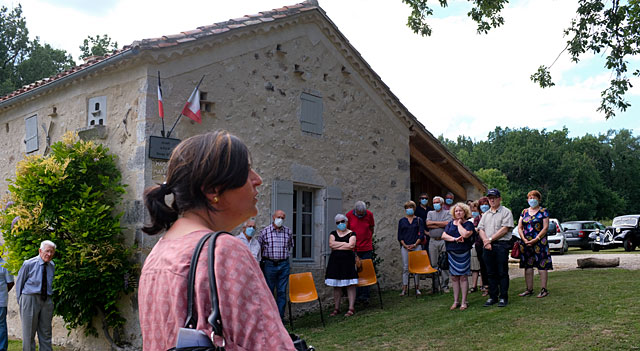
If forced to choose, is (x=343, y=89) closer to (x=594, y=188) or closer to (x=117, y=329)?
(x=117, y=329)

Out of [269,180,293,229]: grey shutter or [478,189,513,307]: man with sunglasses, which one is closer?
[478,189,513,307]: man with sunglasses

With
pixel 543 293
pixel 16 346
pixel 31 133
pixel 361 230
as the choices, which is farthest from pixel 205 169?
pixel 31 133

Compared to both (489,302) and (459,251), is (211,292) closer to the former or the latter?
(459,251)

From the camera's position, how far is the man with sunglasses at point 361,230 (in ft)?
32.3

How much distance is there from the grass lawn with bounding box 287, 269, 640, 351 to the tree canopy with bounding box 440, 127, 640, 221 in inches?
1467

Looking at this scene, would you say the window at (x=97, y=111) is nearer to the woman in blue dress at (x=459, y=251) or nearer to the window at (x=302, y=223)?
the window at (x=302, y=223)

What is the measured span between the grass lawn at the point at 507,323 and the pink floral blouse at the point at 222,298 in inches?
215

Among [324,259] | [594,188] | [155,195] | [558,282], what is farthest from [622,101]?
[594,188]

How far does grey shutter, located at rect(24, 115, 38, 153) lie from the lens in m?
9.75

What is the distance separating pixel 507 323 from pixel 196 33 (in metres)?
6.00

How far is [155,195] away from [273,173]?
7641 mm

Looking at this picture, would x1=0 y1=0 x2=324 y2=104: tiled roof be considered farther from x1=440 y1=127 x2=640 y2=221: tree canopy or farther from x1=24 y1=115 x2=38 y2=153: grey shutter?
x1=440 y1=127 x2=640 y2=221: tree canopy

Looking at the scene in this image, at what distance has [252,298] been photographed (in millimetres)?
1305

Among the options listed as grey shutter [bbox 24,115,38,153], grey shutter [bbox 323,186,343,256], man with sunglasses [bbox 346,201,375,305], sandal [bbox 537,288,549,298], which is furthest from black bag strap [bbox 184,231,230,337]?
grey shutter [bbox 24,115,38,153]
